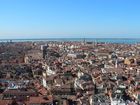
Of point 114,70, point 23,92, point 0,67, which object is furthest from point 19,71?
point 23,92

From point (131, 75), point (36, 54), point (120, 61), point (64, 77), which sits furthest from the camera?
point (36, 54)

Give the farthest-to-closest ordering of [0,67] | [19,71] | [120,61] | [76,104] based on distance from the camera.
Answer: [120,61], [0,67], [19,71], [76,104]

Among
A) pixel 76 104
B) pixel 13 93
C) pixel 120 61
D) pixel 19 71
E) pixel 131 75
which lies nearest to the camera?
pixel 76 104

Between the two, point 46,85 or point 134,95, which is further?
point 46,85

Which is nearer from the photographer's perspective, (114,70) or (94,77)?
(94,77)

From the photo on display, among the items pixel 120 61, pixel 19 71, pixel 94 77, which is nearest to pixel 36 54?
pixel 120 61

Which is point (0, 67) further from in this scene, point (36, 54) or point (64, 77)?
Answer: point (36, 54)

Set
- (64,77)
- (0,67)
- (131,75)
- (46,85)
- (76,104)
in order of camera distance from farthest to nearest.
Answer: (0,67) → (131,75) → (64,77) → (46,85) → (76,104)

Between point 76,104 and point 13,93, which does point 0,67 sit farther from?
point 76,104

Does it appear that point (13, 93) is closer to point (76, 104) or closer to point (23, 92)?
point (23, 92)
